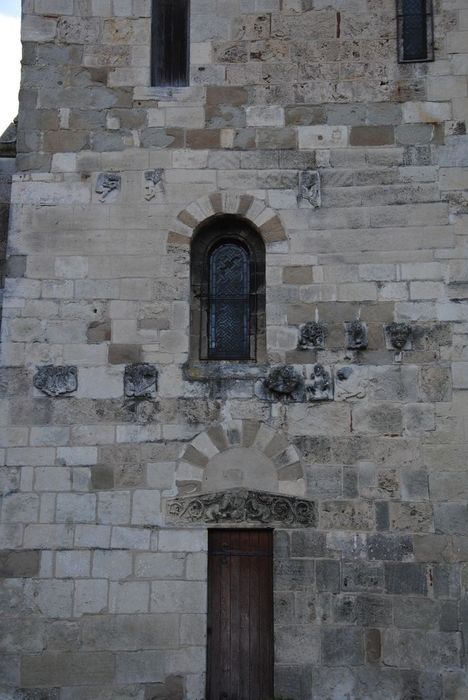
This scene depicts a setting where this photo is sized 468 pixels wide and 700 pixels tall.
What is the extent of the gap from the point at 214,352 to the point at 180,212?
1.40 metres

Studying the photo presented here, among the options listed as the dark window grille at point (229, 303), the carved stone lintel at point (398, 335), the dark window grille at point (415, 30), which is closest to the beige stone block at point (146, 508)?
the dark window grille at point (229, 303)

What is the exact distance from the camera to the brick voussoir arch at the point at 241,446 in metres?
8.30

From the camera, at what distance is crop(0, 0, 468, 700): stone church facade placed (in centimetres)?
805

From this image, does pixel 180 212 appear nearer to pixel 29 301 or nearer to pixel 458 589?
pixel 29 301

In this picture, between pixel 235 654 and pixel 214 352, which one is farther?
pixel 214 352

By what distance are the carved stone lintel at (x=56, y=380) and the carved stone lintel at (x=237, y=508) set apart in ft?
4.71

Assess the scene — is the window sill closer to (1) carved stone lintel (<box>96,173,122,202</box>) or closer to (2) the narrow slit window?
(1) carved stone lintel (<box>96,173,122,202</box>)

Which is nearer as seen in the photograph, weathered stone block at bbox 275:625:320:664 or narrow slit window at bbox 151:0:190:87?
weathered stone block at bbox 275:625:320:664

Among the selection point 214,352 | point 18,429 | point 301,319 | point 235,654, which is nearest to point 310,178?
point 301,319

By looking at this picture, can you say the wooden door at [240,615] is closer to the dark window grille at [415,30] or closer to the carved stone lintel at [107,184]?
the carved stone lintel at [107,184]

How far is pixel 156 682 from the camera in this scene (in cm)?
799

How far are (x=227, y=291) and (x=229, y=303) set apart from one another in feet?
0.41

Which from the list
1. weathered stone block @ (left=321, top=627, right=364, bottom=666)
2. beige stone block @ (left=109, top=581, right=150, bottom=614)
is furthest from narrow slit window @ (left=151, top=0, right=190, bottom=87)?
weathered stone block @ (left=321, top=627, right=364, bottom=666)

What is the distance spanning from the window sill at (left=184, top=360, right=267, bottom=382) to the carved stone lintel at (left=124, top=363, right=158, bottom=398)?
1.03 ft
